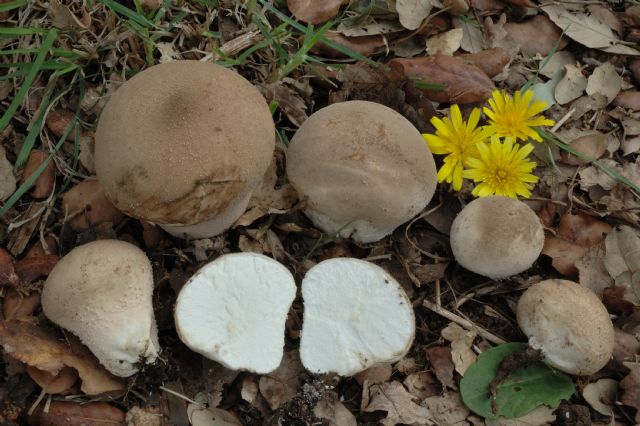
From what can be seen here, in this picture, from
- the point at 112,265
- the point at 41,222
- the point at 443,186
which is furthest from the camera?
the point at 443,186

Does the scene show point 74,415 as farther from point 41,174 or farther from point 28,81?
point 28,81

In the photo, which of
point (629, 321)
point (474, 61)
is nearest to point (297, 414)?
point (629, 321)

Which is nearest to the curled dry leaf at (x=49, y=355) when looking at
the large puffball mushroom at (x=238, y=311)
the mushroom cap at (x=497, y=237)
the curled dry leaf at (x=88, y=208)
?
the large puffball mushroom at (x=238, y=311)

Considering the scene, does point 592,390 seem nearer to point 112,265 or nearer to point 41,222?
point 112,265

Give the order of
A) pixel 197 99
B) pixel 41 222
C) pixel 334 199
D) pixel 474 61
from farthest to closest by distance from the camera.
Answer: pixel 474 61, pixel 41 222, pixel 334 199, pixel 197 99

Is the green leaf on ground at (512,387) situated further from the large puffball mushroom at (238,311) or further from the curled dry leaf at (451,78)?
the curled dry leaf at (451,78)

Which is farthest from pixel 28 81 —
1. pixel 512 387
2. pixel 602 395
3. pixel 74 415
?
pixel 602 395

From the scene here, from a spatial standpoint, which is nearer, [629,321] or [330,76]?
[629,321]
